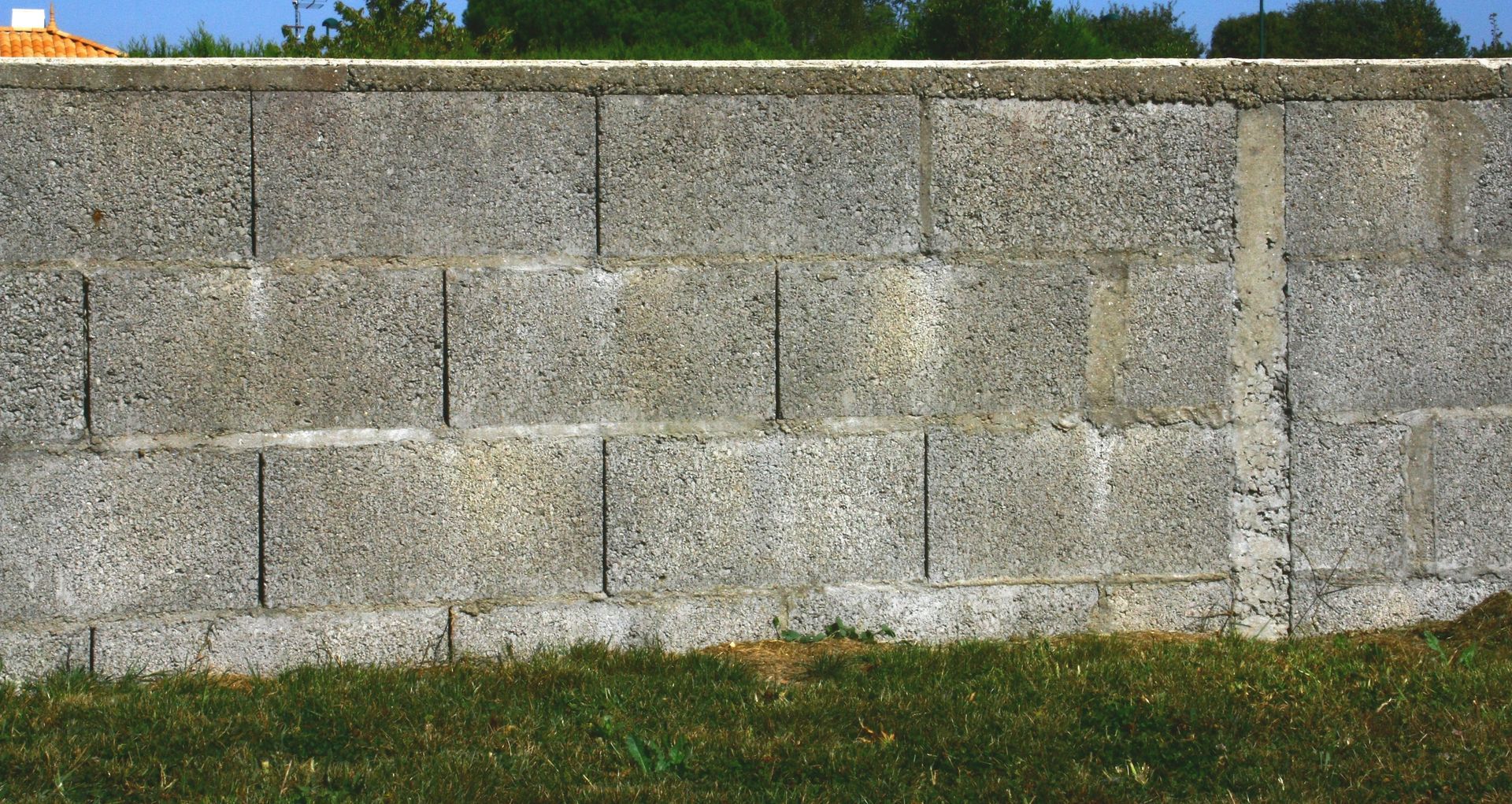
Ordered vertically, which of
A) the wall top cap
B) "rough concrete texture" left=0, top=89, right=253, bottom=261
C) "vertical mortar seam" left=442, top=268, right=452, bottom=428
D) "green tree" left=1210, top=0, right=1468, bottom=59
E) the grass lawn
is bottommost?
the grass lawn

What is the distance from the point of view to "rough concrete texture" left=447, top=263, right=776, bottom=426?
377 cm

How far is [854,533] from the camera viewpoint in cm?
392

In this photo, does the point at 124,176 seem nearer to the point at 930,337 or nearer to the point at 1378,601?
the point at 930,337

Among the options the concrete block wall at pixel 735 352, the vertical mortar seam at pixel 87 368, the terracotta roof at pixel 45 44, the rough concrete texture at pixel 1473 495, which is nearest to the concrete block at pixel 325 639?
the concrete block wall at pixel 735 352

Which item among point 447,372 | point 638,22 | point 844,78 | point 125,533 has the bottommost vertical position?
point 125,533

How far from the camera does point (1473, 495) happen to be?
4.08m

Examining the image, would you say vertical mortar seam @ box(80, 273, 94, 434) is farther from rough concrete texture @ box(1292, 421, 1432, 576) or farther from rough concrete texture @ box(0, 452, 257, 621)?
rough concrete texture @ box(1292, 421, 1432, 576)

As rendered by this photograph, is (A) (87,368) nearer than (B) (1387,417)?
Yes

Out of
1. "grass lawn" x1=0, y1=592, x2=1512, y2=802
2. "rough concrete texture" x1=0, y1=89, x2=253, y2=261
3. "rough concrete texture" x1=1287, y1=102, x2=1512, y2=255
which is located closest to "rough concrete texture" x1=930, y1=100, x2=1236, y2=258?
"rough concrete texture" x1=1287, y1=102, x2=1512, y2=255

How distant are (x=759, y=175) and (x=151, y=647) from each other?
224 cm

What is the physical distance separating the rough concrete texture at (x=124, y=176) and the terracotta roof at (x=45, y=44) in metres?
12.8

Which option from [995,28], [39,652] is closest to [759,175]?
[39,652]

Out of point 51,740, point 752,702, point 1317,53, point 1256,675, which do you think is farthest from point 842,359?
point 1317,53

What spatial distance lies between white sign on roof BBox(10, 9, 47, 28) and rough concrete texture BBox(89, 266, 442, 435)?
56.8 ft
